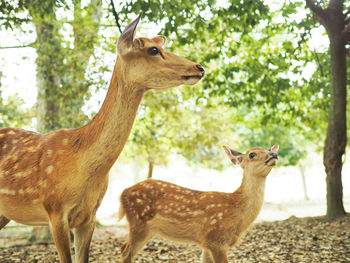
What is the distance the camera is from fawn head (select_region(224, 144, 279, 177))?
3.38m

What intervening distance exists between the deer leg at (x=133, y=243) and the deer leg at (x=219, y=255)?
644 mm

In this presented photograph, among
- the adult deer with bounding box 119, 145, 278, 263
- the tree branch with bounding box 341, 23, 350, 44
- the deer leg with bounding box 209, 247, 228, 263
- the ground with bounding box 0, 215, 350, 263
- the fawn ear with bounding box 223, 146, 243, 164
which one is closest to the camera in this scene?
the deer leg with bounding box 209, 247, 228, 263

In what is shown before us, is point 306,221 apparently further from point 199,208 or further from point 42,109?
point 42,109

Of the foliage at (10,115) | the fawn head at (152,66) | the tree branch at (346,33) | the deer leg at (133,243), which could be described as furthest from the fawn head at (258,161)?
the foliage at (10,115)

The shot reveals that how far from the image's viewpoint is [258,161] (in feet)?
11.4

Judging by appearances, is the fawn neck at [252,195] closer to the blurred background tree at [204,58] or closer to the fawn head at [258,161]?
the fawn head at [258,161]

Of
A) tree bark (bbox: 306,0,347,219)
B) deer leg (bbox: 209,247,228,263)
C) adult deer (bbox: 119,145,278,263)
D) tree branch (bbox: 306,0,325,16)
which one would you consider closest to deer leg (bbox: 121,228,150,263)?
adult deer (bbox: 119,145,278,263)

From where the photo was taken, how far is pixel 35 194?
2.43 m

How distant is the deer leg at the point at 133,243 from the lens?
11.2ft

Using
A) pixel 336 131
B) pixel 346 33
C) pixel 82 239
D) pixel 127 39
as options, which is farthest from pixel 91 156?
pixel 346 33

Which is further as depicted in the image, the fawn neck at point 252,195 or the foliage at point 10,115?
the foliage at point 10,115

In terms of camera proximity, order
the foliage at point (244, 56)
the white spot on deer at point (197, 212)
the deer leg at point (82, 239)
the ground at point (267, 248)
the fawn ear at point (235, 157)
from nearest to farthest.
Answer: the deer leg at point (82, 239) < the white spot on deer at point (197, 212) < the fawn ear at point (235, 157) < the ground at point (267, 248) < the foliage at point (244, 56)

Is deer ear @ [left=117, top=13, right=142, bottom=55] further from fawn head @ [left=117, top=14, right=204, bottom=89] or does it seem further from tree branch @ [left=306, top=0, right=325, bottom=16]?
tree branch @ [left=306, top=0, right=325, bottom=16]

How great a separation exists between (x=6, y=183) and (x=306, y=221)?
5.98 metres
